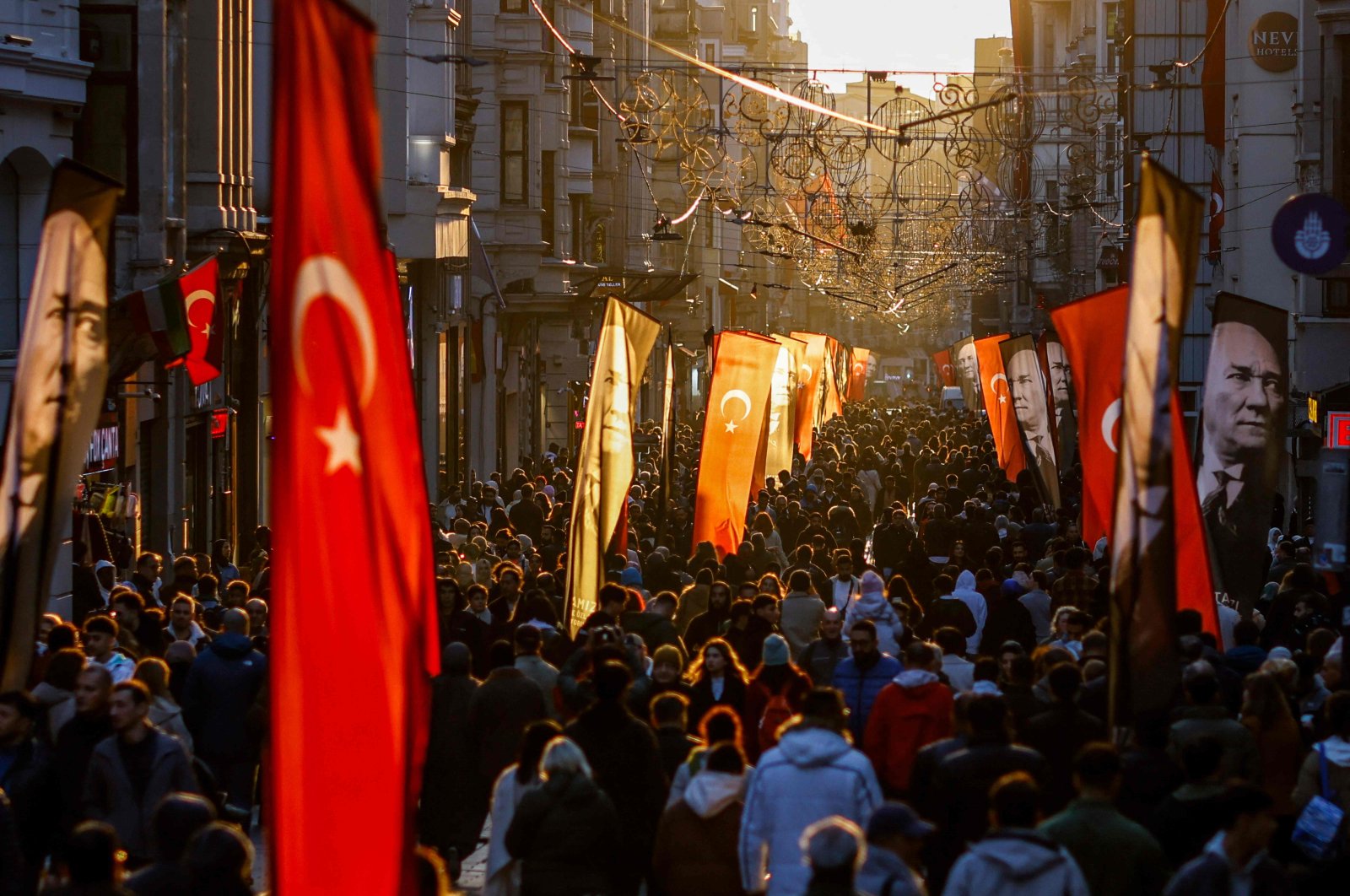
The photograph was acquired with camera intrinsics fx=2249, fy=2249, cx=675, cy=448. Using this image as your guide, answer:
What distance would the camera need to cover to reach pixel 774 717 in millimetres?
11039

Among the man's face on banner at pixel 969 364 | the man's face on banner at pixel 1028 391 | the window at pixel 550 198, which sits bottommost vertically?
the man's face on banner at pixel 1028 391

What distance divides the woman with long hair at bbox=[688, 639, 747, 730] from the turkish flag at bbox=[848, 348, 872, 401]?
211ft

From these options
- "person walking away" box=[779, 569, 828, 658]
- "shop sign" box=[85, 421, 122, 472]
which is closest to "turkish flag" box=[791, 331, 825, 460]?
"shop sign" box=[85, 421, 122, 472]

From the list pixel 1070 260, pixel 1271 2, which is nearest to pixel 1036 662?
pixel 1271 2

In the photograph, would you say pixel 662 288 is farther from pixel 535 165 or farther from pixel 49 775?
pixel 49 775

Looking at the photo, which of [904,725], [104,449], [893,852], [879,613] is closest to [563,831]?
[893,852]

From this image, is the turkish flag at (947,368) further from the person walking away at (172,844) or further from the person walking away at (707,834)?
the person walking away at (172,844)

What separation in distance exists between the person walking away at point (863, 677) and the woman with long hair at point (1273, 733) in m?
1.98

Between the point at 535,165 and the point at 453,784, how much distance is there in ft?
106

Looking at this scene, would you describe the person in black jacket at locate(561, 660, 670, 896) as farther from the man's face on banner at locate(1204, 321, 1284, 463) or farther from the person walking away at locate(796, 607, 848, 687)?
the man's face on banner at locate(1204, 321, 1284, 463)

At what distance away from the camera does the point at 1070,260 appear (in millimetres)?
73188

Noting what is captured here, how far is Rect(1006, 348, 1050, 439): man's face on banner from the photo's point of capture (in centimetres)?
2669

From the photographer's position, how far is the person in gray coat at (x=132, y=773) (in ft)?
29.3

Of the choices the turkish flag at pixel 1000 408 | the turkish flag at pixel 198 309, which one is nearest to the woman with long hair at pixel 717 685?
the turkish flag at pixel 198 309
